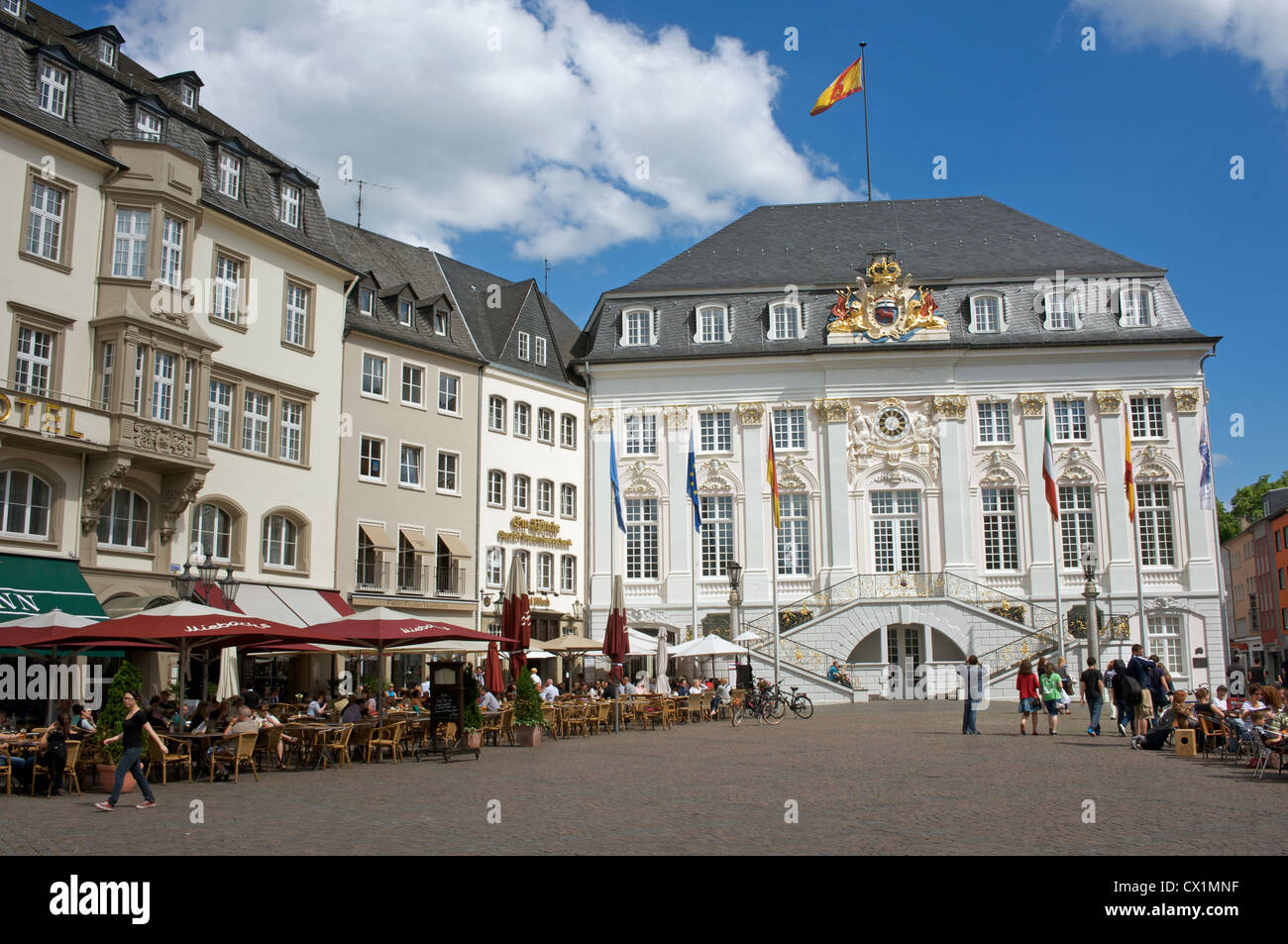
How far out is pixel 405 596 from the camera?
37.1 meters

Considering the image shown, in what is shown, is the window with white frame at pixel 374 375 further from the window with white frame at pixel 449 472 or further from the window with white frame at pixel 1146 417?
the window with white frame at pixel 1146 417

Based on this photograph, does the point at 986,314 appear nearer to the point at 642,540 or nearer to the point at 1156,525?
the point at 1156,525

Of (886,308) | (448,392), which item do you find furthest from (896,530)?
(448,392)

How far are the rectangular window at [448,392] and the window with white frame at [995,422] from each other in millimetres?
20302

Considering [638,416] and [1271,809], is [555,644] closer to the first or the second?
[638,416]

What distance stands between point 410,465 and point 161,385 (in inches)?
464

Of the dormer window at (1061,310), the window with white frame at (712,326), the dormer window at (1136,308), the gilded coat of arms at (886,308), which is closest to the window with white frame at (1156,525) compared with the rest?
the dormer window at (1136,308)

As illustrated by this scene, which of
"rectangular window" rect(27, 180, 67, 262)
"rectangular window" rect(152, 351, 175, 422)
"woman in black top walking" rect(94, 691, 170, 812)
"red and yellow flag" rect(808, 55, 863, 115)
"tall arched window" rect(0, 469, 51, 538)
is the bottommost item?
"woman in black top walking" rect(94, 691, 170, 812)

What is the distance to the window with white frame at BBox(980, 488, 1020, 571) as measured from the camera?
45.0 metres

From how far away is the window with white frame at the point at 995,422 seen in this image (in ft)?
150

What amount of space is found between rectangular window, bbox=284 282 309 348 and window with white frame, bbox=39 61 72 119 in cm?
814

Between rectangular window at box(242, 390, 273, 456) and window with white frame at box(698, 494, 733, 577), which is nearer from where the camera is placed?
rectangular window at box(242, 390, 273, 456)

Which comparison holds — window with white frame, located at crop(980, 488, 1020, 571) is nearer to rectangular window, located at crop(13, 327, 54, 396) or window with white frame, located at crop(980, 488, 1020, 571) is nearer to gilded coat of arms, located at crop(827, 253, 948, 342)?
gilded coat of arms, located at crop(827, 253, 948, 342)

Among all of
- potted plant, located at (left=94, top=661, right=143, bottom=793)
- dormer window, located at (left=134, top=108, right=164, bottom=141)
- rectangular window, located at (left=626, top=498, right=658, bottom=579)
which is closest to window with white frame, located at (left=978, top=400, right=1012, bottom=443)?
rectangular window, located at (left=626, top=498, right=658, bottom=579)
